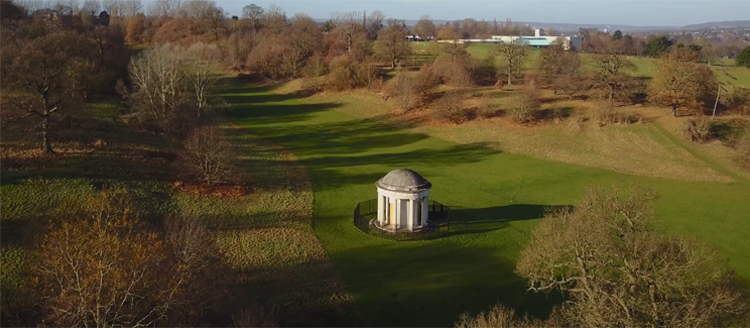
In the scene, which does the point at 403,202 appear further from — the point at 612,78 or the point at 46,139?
the point at 612,78

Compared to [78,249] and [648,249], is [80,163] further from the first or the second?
[648,249]

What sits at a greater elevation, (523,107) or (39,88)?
(39,88)

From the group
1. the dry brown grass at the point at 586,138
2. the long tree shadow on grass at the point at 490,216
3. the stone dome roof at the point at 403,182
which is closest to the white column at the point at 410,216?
the stone dome roof at the point at 403,182

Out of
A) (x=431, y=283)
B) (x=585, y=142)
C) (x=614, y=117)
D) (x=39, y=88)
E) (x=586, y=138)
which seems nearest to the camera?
(x=431, y=283)

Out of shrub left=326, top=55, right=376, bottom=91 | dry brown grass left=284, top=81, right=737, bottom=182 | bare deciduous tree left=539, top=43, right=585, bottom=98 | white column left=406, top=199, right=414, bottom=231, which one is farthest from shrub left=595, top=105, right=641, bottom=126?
shrub left=326, top=55, right=376, bottom=91

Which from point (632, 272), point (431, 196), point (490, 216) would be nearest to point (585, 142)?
point (431, 196)

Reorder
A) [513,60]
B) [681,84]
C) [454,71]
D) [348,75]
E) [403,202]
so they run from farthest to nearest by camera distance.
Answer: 1. [348,75]
2. [513,60]
3. [454,71]
4. [681,84]
5. [403,202]

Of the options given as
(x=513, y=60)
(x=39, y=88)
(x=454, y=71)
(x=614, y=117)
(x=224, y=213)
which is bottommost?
(x=224, y=213)
